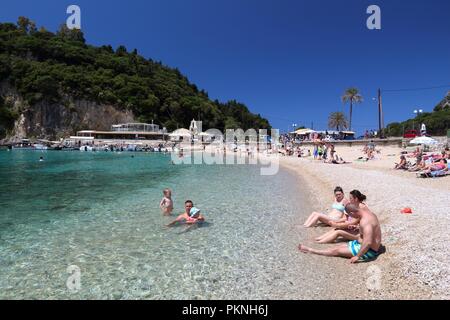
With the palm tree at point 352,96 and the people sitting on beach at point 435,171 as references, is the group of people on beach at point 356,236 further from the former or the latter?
the palm tree at point 352,96

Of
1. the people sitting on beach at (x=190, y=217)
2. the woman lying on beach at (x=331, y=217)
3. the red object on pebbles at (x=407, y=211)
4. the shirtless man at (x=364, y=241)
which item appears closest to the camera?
the shirtless man at (x=364, y=241)

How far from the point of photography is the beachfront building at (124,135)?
74162 millimetres

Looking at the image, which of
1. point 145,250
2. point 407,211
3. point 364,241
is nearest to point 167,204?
point 145,250

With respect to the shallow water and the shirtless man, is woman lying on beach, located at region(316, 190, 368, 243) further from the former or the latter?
the shallow water

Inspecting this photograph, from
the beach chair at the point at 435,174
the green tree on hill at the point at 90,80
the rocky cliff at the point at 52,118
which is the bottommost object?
the beach chair at the point at 435,174

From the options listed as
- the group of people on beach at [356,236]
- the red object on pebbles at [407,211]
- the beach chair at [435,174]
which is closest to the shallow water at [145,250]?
the group of people on beach at [356,236]

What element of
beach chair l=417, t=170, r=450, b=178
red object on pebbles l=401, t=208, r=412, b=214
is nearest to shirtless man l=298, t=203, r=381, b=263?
red object on pebbles l=401, t=208, r=412, b=214

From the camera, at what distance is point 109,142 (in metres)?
73.8

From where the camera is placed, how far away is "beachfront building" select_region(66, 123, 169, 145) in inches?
2920

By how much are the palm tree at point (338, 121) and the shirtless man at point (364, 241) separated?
76620 mm

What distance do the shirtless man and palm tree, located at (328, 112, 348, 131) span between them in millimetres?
76620
